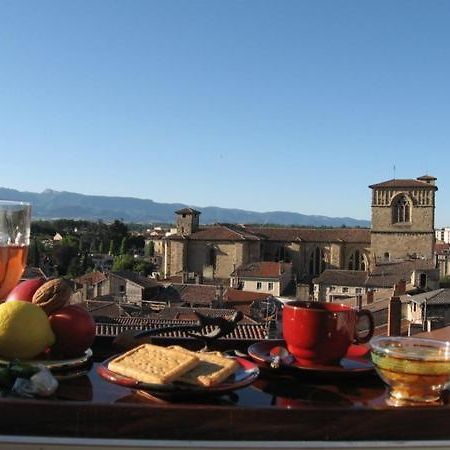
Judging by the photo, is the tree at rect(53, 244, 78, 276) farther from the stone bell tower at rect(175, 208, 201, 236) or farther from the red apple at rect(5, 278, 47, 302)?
the red apple at rect(5, 278, 47, 302)

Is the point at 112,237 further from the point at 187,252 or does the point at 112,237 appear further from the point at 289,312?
the point at 289,312

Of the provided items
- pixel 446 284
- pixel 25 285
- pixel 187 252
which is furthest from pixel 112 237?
pixel 25 285

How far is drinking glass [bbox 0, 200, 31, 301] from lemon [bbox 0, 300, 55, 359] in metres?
0.31

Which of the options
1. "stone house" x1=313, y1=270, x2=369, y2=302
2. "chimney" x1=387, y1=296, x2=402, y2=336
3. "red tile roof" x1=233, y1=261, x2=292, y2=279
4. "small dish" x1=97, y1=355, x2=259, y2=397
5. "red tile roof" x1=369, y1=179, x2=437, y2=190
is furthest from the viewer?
"red tile roof" x1=369, y1=179, x2=437, y2=190

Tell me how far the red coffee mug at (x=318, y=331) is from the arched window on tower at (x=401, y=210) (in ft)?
146

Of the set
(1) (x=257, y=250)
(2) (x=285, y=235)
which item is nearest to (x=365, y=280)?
(1) (x=257, y=250)

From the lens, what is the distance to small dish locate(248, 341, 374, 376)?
1582 millimetres

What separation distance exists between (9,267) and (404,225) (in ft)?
146

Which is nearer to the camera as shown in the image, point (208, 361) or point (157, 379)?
point (157, 379)

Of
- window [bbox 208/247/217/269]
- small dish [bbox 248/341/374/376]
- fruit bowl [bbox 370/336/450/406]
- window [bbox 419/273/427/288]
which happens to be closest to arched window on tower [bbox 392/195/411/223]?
window [bbox 208/247/217/269]

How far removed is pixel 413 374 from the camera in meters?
1.34

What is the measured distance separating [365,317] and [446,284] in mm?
39748

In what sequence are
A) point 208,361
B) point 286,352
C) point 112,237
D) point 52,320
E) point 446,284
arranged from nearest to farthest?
point 208,361
point 52,320
point 286,352
point 446,284
point 112,237

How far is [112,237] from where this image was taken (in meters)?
71.6
